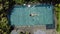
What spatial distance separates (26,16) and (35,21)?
0.30 meters

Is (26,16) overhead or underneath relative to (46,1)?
underneath

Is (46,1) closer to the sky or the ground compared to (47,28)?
closer to the sky

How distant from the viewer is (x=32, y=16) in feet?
16.6

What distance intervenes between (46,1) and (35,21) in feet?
2.43

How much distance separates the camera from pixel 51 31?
4.98 metres

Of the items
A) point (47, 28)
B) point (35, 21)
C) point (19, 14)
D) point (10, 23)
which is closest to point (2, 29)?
point (10, 23)

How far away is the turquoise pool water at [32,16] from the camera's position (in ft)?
16.6

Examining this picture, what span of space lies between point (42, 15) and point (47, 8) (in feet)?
0.81

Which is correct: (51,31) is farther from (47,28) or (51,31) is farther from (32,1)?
(32,1)

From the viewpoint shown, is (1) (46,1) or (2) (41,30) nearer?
(2) (41,30)

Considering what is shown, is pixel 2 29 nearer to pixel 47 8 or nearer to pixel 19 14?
pixel 19 14

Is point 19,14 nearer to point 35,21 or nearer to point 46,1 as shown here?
point 35,21

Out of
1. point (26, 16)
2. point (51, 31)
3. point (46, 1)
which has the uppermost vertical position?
point (46, 1)

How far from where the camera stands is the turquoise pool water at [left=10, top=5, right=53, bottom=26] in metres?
5.05
